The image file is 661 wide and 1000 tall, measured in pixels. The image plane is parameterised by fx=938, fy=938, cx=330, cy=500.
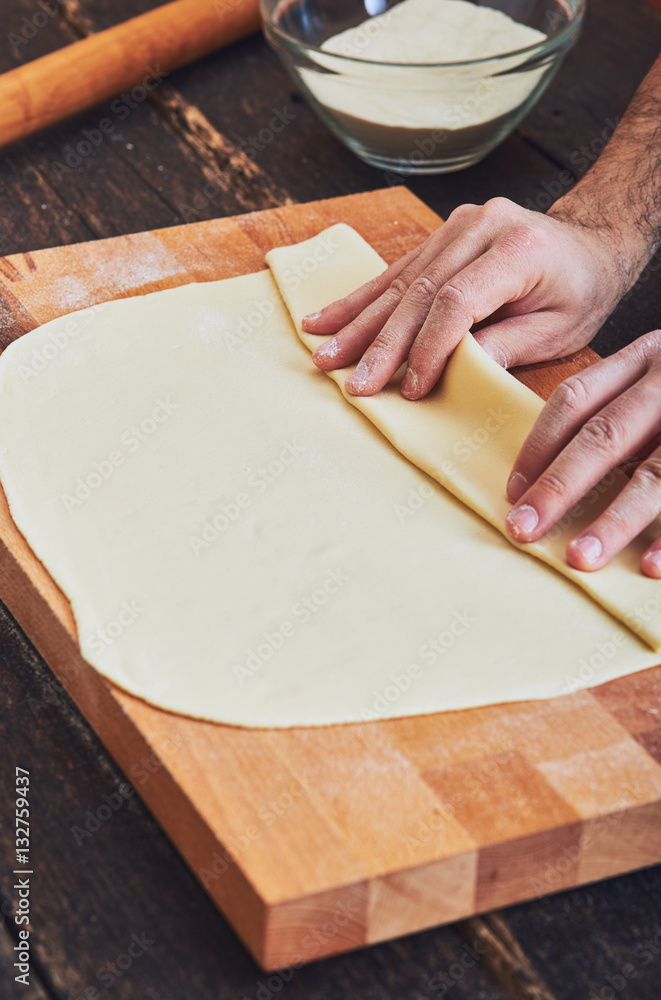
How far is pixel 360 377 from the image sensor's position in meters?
1.24

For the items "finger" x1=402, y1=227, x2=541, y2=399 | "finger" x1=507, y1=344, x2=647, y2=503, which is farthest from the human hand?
"finger" x1=507, y1=344, x2=647, y2=503

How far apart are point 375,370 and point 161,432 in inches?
11.4

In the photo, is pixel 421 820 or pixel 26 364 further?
pixel 26 364

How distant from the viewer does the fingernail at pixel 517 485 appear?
1091mm

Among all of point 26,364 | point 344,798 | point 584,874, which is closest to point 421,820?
point 344,798

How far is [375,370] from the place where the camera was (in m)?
1.24

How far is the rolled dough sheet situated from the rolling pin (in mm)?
736

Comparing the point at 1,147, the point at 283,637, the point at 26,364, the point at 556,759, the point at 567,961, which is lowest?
the point at 567,961

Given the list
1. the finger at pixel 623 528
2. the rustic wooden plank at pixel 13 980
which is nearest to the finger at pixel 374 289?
the finger at pixel 623 528

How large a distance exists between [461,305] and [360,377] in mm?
160

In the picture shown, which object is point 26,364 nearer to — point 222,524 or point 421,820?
point 222,524

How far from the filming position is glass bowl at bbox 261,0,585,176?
1575mm

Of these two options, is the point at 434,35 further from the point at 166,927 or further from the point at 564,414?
the point at 166,927

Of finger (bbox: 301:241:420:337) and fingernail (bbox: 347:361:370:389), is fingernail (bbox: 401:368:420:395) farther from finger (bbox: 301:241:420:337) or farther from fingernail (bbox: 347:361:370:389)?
finger (bbox: 301:241:420:337)
